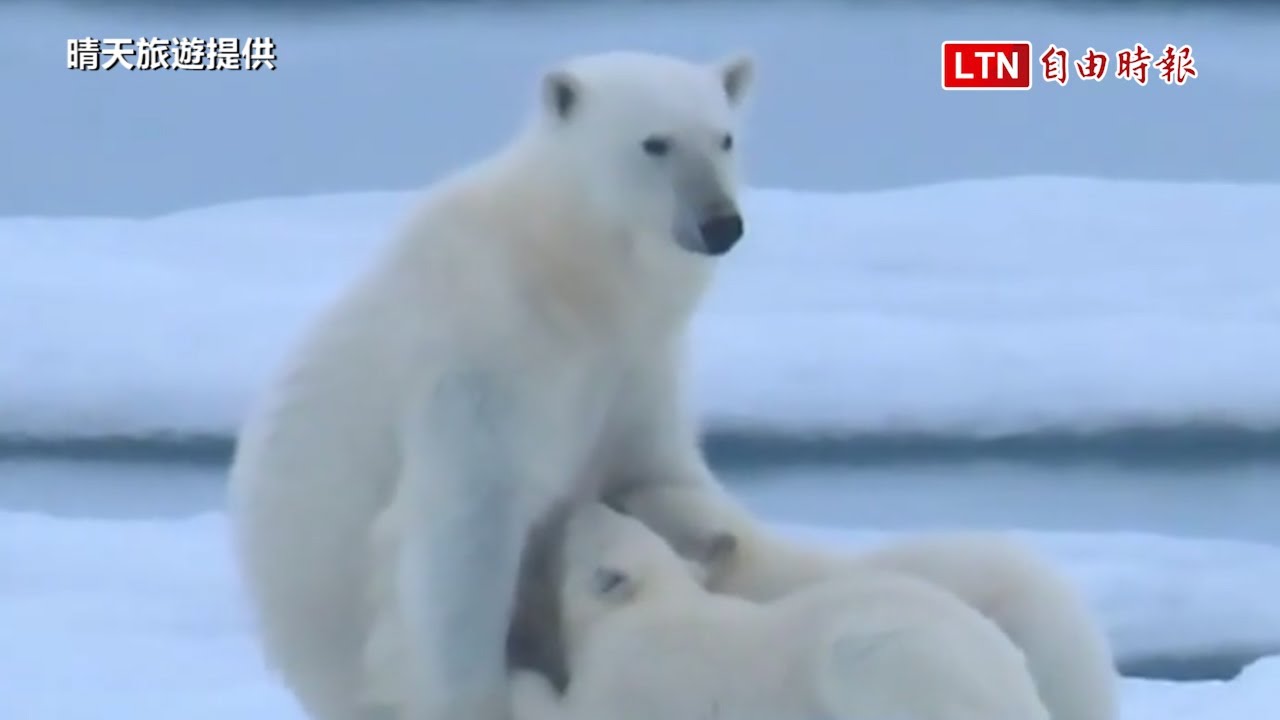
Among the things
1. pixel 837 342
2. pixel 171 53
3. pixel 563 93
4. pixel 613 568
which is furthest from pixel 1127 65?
pixel 613 568

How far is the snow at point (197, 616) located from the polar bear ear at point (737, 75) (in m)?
1.04

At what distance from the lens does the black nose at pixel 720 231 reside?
1.54 meters

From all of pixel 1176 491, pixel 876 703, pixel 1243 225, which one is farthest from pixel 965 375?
pixel 876 703

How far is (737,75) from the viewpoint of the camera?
1.75m

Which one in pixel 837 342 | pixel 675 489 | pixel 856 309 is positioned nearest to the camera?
pixel 675 489

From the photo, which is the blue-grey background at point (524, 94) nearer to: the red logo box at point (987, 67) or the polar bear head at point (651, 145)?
the red logo box at point (987, 67)

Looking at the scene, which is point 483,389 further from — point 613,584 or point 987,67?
point 987,67

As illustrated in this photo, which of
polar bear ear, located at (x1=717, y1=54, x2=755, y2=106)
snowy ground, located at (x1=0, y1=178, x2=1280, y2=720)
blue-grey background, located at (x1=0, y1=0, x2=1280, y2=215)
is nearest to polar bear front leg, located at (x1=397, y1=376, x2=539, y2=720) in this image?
polar bear ear, located at (x1=717, y1=54, x2=755, y2=106)

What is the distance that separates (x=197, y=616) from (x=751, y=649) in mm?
1689

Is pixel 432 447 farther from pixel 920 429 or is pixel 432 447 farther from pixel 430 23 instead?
pixel 430 23

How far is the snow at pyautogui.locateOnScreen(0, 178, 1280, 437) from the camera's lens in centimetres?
374

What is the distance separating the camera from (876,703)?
53.1 inches

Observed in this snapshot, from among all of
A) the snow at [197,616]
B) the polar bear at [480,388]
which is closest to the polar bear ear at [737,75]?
the polar bear at [480,388]

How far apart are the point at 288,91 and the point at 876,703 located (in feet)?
10.5
